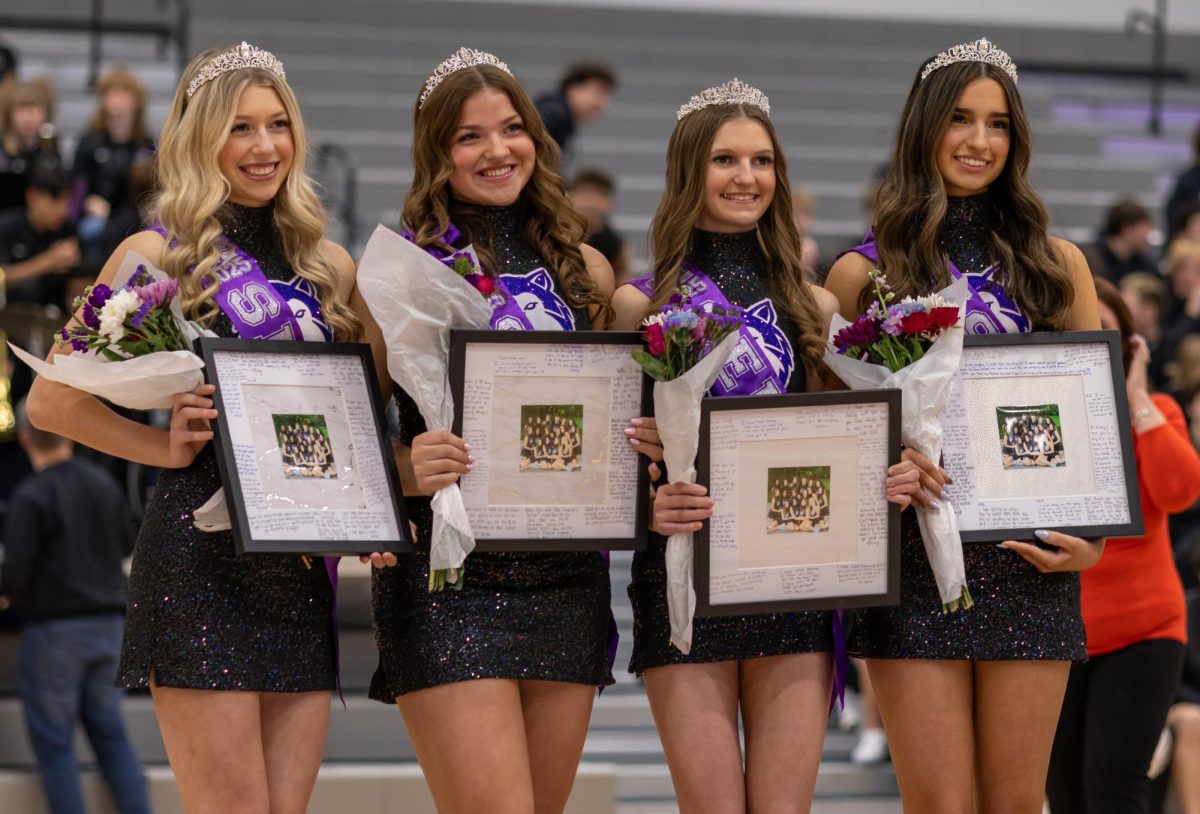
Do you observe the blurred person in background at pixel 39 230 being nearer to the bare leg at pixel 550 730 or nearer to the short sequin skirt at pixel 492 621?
the short sequin skirt at pixel 492 621

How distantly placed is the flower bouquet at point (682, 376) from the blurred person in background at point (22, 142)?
6.10 m

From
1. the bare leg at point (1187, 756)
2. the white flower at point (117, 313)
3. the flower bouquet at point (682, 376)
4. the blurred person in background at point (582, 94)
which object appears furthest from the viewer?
the blurred person in background at point (582, 94)

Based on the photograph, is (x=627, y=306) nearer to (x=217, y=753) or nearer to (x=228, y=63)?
(x=228, y=63)

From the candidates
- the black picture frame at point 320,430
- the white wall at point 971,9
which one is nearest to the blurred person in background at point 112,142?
the white wall at point 971,9

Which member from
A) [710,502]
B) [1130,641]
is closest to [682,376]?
[710,502]

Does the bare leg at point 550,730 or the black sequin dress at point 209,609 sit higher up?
the black sequin dress at point 209,609

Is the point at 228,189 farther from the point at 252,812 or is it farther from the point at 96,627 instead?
the point at 96,627

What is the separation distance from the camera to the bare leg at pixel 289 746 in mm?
2896

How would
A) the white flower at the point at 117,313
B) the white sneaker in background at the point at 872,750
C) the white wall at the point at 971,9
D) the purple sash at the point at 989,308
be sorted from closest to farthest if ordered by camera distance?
the white flower at the point at 117,313
the purple sash at the point at 989,308
the white sneaker in background at the point at 872,750
the white wall at the point at 971,9

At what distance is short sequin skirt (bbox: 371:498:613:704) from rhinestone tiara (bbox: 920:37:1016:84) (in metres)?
1.21

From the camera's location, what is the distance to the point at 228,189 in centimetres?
302

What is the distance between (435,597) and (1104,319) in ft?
5.91

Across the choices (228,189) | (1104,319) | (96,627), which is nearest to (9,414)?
(96,627)

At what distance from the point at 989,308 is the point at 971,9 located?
10.3 m
